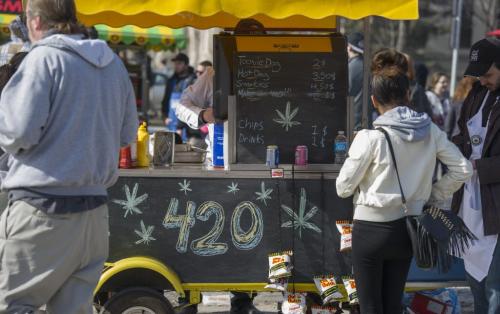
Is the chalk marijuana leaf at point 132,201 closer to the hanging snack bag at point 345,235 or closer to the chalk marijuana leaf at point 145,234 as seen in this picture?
the chalk marijuana leaf at point 145,234

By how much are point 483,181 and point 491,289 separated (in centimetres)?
60

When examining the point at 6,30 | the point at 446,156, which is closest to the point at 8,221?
the point at 446,156

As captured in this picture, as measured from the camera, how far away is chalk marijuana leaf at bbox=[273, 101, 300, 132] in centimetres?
513

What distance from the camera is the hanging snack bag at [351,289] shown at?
504 cm

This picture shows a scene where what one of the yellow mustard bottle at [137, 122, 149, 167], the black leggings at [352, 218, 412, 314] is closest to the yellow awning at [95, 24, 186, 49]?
the yellow mustard bottle at [137, 122, 149, 167]

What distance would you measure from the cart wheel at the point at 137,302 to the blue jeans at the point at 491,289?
1.76 metres

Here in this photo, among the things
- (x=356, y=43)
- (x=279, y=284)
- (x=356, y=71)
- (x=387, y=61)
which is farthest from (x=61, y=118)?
(x=356, y=43)

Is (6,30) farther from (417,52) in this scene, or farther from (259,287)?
(417,52)

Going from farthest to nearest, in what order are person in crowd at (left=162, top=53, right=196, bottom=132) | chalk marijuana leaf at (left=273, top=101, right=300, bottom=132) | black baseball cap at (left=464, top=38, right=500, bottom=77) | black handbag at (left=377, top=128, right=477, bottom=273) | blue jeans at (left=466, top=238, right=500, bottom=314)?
1. person in crowd at (left=162, top=53, right=196, bottom=132)
2. chalk marijuana leaf at (left=273, top=101, right=300, bottom=132)
3. black baseball cap at (left=464, top=38, right=500, bottom=77)
4. blue jeans at (left=466, top=238, right=500, bottom=314)
5. black handbag at (left=377, top=128, right=477, bottom=273)

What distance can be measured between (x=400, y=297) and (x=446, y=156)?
0.79m

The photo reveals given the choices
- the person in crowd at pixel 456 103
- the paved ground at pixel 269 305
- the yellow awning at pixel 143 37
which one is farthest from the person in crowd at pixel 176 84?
the paved ground at pixel 269 305

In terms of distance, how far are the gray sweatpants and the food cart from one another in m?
1.19

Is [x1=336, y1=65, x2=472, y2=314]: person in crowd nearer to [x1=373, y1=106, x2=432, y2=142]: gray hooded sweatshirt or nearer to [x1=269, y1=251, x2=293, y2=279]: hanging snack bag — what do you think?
[x1=373, y1=106, x2=432, y2=142]: gray hooded sweatshirt

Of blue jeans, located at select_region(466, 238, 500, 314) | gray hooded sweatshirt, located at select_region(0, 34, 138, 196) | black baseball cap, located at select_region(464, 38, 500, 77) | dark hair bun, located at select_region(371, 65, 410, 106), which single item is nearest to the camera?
gray hooded sweatshirt, located at select_region(0, 34, 138, 196)
